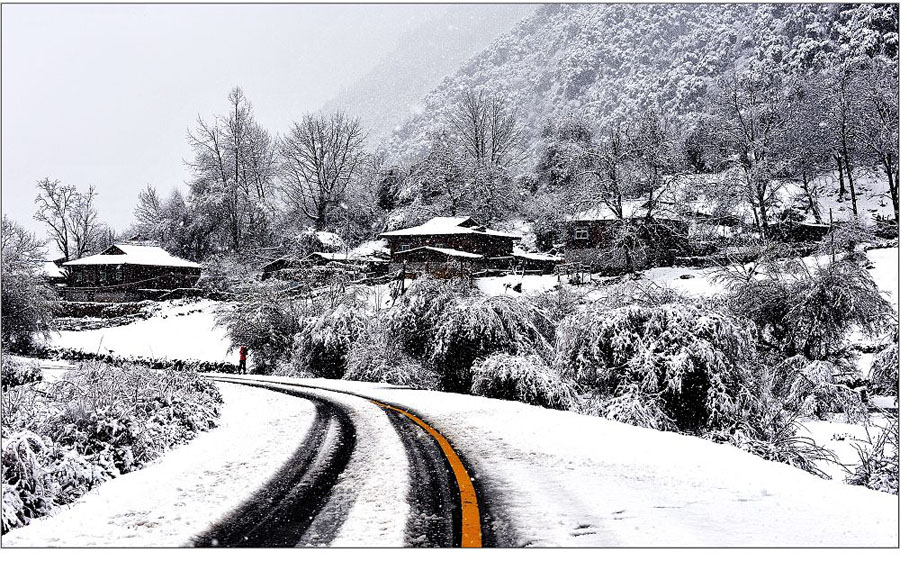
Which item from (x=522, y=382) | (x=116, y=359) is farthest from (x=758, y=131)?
(x=116, y=359)

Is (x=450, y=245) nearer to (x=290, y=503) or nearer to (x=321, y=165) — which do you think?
(x=321, y=165)

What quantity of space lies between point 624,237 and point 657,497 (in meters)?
37.1

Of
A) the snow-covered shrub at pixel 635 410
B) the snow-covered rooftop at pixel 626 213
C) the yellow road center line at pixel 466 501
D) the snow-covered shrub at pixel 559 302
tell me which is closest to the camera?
the yellow road center line at pixel 466 501

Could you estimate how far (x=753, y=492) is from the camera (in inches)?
214

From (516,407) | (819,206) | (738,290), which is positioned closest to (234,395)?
(516,407)

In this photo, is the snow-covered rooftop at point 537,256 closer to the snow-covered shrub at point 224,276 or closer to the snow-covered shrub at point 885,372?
the snow-covered shrub at point 224,276

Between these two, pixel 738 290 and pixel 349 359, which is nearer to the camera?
pixel 738 290

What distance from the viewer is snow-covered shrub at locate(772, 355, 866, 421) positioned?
15609mm

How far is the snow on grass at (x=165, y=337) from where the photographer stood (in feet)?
49.8

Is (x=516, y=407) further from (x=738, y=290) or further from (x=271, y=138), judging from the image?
(x=271, y=138)

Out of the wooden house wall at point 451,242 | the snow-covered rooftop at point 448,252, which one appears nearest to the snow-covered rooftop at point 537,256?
the wooden house wall at point 451,242

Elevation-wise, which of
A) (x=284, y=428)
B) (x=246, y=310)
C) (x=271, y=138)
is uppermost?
(x=271, y=138)

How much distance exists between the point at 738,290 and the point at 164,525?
17926 millimetres

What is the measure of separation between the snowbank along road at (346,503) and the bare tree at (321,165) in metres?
44.0
